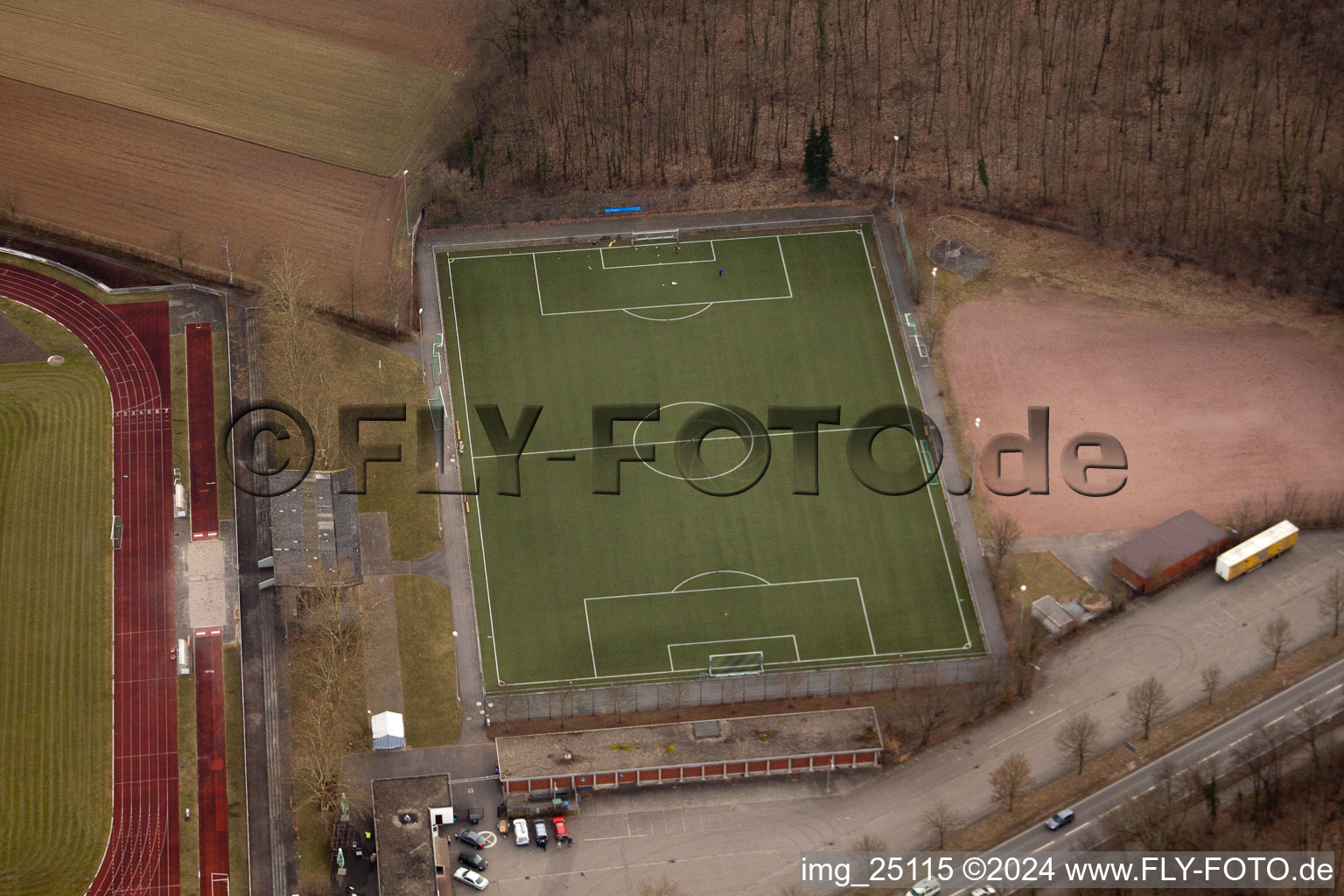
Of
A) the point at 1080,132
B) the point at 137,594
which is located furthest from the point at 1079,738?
the point at 137,594

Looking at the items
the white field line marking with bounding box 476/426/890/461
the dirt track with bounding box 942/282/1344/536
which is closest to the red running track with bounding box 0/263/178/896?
the white field line marking with bounding box 476/426/890/461

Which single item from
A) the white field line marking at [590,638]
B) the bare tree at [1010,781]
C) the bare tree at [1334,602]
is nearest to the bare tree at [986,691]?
the bare tree at [1010,781]

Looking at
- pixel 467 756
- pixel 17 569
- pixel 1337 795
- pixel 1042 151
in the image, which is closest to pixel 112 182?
pixel 17 569

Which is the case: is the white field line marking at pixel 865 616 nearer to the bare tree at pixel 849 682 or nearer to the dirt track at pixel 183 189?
→ the bare tree at pixel 849 682

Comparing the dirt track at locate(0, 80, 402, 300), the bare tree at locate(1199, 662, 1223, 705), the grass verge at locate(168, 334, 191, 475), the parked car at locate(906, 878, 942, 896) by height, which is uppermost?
the dirt track at locate(0, 80, 402, 300)

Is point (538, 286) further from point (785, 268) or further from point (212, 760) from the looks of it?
point (212, 760)

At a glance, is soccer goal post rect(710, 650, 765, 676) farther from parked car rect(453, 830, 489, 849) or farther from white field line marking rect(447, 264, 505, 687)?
parked car rect(453, 830, 489, 849)

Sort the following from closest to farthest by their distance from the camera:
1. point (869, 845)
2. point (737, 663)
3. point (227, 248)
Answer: point (869, 845) < point (737, 663) < point (227, 248)
